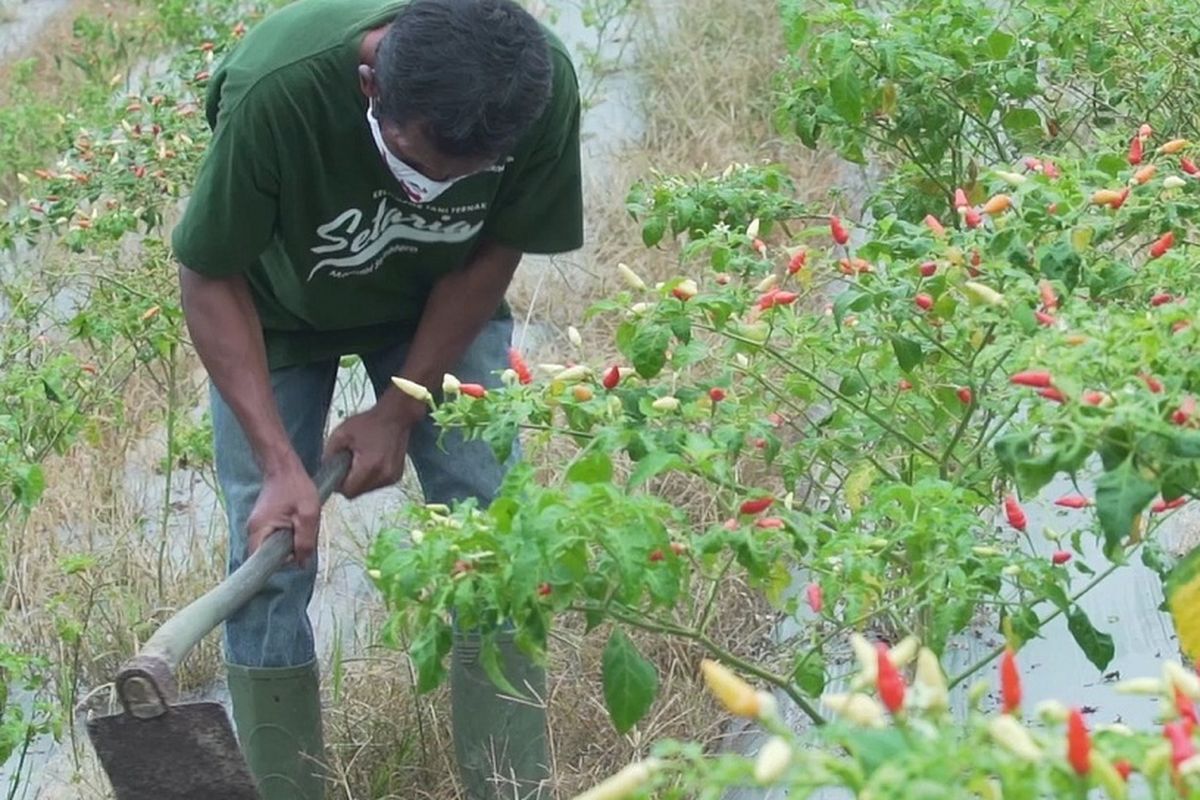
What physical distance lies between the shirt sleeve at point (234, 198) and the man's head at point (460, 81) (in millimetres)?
237

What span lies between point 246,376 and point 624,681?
3.19 feet

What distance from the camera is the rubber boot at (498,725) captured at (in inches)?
128

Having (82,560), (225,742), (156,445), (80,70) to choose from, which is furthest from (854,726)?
(80,70)

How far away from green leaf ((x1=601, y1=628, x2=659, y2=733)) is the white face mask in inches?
30.2

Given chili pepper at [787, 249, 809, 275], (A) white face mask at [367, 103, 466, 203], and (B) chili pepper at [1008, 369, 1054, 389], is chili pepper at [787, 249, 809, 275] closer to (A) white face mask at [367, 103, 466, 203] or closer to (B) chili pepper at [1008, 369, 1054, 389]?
(A) white face mask at [367, 103, 466, 203]

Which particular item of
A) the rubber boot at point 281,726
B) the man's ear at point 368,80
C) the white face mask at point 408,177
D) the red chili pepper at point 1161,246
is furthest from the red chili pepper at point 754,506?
the rubber boot at point 281,726

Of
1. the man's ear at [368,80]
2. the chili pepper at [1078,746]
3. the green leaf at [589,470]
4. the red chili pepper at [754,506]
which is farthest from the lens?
the man's ear at [368,80]

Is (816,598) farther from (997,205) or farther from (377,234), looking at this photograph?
(377,234)

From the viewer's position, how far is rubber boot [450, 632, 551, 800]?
3.24 meters

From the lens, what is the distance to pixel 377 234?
9.84ft

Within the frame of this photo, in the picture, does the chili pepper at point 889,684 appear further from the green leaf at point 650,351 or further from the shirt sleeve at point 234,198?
the shirt sleeve at point 234,198

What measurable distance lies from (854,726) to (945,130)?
2348 millimetres

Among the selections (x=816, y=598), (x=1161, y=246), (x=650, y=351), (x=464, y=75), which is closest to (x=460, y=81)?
(x=464, y=75)

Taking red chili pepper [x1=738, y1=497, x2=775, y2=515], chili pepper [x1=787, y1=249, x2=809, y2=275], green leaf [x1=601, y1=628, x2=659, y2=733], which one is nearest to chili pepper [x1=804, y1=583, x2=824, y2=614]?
red chili pepper [x1=738, y1=497, x2=775, y2=515]
